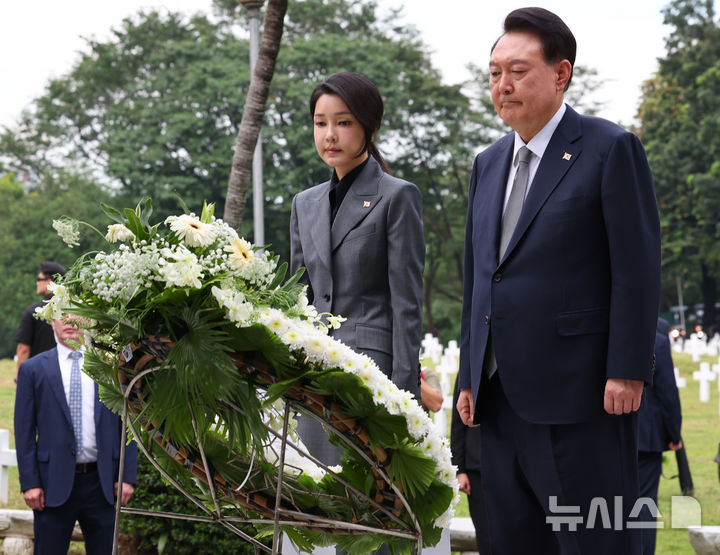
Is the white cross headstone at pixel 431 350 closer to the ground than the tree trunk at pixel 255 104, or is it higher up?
closer to the ground

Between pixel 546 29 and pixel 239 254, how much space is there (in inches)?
50.8

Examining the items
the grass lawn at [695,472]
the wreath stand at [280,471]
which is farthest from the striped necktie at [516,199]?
the grass lawn at [695,472]

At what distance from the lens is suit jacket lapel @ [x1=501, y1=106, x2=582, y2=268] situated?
3307 mm

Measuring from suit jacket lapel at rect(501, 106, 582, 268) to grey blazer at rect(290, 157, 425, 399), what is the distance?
811mm

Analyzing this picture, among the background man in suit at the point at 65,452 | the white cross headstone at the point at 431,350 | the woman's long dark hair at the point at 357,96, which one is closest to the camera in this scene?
the woman's long dark hair at the point at 357,96

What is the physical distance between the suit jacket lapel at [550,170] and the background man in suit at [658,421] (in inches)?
154

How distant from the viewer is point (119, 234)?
9.21 feet

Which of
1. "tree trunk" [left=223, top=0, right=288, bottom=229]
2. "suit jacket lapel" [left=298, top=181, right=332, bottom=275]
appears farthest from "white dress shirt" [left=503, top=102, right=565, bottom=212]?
"tree trunk" [left=223, top=0, right=288, bottom=229]

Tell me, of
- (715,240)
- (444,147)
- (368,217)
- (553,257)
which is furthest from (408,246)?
(715,240)

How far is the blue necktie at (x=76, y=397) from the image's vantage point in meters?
6.18

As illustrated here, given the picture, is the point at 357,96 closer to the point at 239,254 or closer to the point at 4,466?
the point at 239,254

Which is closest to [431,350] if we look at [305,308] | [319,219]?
[319,219]

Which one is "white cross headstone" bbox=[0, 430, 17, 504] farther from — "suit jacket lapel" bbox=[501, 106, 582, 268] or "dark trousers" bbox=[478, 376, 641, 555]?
"suit jacket lapel" bbox=[501, 106, 582, 268]

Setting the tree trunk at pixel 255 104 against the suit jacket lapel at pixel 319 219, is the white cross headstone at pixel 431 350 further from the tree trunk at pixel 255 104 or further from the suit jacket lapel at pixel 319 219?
the suit jacket lapel at pixel 319 219
